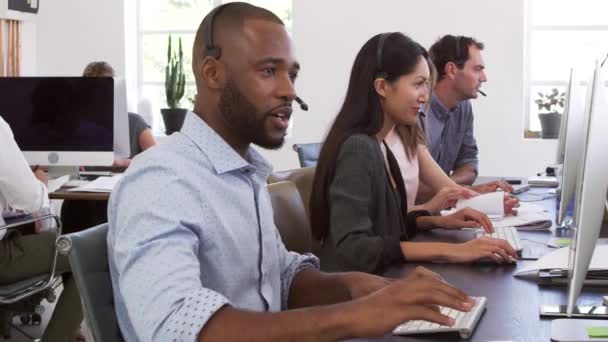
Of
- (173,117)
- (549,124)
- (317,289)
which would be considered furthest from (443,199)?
(173,117)

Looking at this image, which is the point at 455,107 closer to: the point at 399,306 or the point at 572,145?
the point at 572,145

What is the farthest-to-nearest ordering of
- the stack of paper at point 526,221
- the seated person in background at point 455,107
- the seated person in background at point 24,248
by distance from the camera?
the seated person in background at point 455,107
the seated person in background at point 24,248
the stack of paper at point 526,221

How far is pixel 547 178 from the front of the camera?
A: 4371mm

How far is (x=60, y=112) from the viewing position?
441 centimetres

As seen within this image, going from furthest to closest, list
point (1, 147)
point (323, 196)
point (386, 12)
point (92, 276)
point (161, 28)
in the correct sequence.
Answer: point (161, 28) → point (386, 12) → point (1, 147) → point (323, 196) → point (92, 276)

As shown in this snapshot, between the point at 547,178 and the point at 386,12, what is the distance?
8.41ft

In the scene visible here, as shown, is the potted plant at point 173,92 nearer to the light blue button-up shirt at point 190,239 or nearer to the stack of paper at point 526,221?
the stack of paper at point 526,221

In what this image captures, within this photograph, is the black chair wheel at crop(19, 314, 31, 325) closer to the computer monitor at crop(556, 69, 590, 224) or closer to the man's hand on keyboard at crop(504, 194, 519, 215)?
the man's hand on keyboard at crop(504, 194, 519, 215)

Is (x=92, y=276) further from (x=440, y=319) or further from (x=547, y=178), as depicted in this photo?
(x=547, y=178)

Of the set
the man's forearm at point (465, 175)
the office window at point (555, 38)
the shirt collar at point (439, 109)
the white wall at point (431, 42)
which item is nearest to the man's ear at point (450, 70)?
the shirt collar at point (439, 109)

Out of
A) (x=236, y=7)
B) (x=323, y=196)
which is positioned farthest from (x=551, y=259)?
(x=236, y=7)

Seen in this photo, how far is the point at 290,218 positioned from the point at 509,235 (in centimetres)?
58

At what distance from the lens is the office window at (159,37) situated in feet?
23.9

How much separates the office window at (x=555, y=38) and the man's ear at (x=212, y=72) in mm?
5349
